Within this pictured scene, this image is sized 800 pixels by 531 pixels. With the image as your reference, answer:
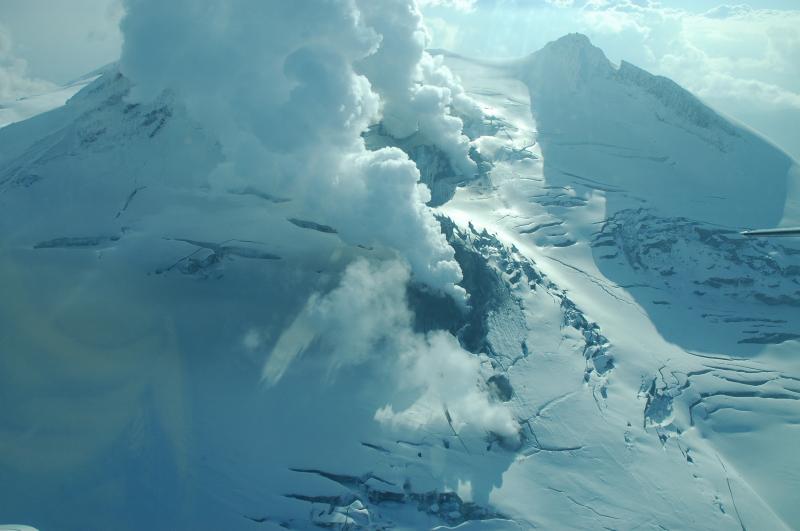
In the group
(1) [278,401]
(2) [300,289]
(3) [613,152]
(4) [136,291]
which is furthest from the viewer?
(3) [613,152]

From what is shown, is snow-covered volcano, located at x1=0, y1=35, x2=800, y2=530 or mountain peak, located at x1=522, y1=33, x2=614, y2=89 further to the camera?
mountain peak, located at x1=522, y1=33, x2=614, y2=89

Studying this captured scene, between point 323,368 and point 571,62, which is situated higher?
point 571,62

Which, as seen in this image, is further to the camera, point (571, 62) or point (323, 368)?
point (571, 62)

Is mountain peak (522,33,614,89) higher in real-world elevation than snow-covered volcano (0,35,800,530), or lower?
higher

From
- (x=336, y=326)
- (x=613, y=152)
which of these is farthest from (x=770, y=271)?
(x=336, y=326)

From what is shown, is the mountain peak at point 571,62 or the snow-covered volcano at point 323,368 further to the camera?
the mountain peak at point 571,62

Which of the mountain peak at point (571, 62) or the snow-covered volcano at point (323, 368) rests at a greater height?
the mountain peak at point (571, 62)

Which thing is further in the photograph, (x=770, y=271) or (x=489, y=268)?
(x=770, y=271)

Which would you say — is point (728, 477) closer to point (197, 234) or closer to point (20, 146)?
point (197, 234)
